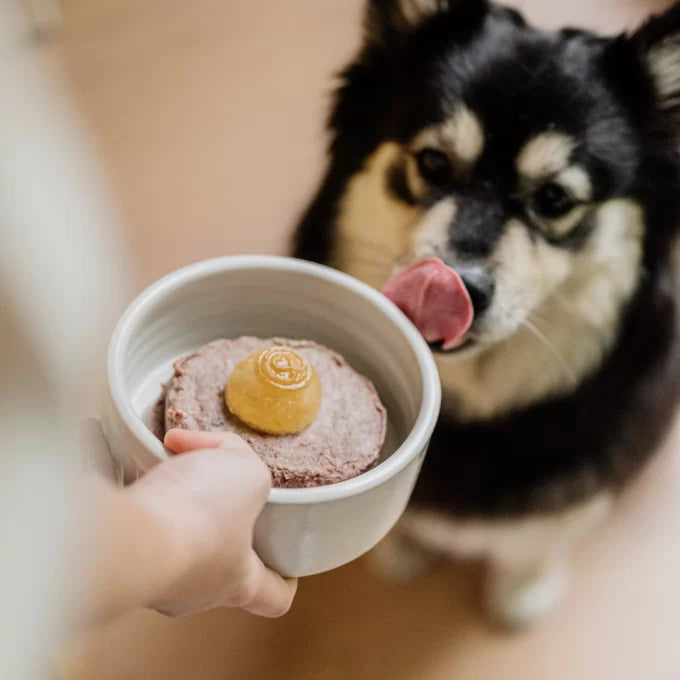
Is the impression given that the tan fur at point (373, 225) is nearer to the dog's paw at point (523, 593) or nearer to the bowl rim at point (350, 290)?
the bowl rim at point (350, 290)

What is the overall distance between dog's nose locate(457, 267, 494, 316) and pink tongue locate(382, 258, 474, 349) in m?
0.01

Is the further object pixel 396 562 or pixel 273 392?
pixel 396 562

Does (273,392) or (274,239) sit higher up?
(273,392)

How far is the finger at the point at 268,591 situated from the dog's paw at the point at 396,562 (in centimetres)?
30

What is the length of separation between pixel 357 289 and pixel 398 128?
209 millimetres

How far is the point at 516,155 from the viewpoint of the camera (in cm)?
62

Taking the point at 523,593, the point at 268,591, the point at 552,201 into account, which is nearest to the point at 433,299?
the point at 552,201

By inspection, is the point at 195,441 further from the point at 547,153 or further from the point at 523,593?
the point at 523,593

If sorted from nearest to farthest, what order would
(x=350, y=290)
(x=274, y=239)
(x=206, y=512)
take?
(x=206, y=512) → (x=350, y=290) → (x=274, y=239)

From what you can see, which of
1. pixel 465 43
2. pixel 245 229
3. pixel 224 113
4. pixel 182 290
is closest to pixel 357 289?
pixel 182 290

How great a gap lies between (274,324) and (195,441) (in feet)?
0.58

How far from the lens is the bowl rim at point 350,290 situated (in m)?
0.42

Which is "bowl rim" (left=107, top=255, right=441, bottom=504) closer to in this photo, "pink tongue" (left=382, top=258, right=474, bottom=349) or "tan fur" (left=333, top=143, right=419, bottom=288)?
"pink tongue" (left=382, top=258, right=474, bottom=349)

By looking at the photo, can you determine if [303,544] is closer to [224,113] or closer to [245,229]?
[245,229]
